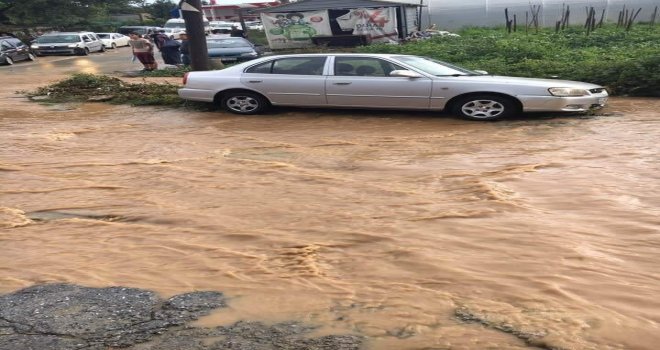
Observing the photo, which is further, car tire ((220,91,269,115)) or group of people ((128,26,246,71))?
group of people ((128,26,246,71))

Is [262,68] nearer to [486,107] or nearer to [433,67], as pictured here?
[433,67]

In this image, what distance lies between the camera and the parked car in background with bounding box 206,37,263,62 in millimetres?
18750

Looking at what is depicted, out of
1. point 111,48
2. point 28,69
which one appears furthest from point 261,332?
point 111,48

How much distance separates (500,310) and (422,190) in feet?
7.33

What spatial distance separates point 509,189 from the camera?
5.05 m

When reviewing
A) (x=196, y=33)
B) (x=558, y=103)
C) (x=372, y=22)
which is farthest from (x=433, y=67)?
(x=372, y=22)

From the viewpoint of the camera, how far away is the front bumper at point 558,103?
775 centimetres

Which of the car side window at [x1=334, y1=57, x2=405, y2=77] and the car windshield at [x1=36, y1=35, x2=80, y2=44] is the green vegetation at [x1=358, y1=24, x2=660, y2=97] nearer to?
the car side window at [x1=334, y1=57, x2=405, y2=77]

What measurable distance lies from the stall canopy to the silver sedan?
15127mm

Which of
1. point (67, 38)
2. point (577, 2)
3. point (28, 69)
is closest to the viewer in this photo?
point (28, 69)

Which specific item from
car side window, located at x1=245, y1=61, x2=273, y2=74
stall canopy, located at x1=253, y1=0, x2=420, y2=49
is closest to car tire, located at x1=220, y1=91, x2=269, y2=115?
car side window, located at x1=245, y1=61, x2=273, y2=74

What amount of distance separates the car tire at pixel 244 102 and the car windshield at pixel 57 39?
23309 mm

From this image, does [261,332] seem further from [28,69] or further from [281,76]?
[28,69]

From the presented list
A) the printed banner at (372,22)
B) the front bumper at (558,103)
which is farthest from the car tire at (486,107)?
the printed banner at (372,22)
